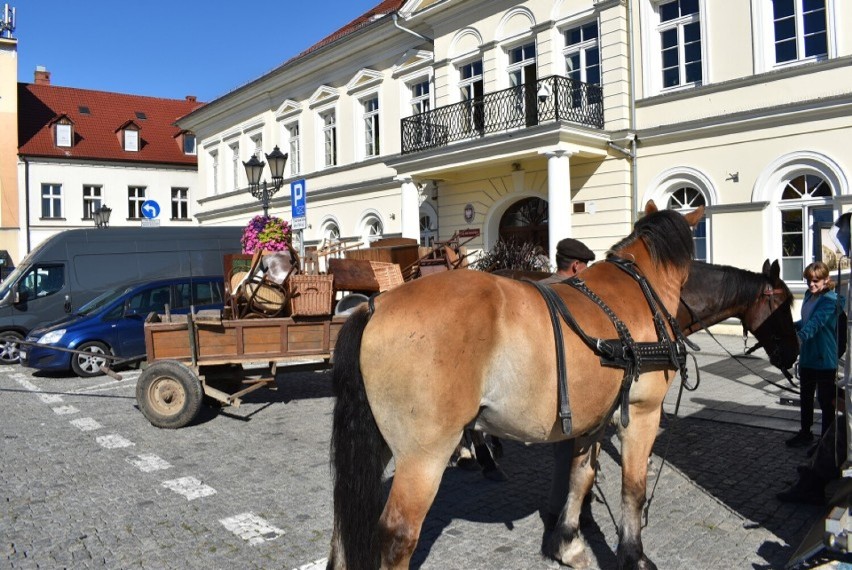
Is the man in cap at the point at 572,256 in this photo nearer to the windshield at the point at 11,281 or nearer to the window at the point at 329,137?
→ the windshield at the point at 11,281

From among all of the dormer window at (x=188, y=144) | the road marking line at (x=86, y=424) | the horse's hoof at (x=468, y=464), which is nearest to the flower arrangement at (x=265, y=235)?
the road marking line at (x=86, y=424)

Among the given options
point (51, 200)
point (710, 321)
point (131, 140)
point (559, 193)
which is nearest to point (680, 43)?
A: point (559, 193)

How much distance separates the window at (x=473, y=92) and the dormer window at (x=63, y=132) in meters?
27.8

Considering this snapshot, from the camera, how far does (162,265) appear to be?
16.9 meters

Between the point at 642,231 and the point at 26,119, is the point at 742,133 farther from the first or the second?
the point at 26,119

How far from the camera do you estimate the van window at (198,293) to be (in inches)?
479

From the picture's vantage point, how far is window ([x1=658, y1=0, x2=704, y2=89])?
13.6 metres

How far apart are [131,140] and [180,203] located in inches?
177

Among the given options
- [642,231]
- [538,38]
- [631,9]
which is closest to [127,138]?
[538,38]

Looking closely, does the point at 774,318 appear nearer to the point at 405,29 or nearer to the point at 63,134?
the point at 405,29

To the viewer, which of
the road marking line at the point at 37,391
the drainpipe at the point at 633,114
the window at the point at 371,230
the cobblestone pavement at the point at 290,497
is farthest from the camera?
the window at the point at 371,230

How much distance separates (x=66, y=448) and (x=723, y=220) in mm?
11818

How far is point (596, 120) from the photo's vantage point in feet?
48.8

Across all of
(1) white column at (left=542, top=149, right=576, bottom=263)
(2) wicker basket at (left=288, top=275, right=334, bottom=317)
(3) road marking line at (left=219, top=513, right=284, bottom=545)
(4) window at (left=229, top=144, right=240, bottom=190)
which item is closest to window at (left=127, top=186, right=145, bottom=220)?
(4) window at (left=229, top=144, right=240, bottom=190)
